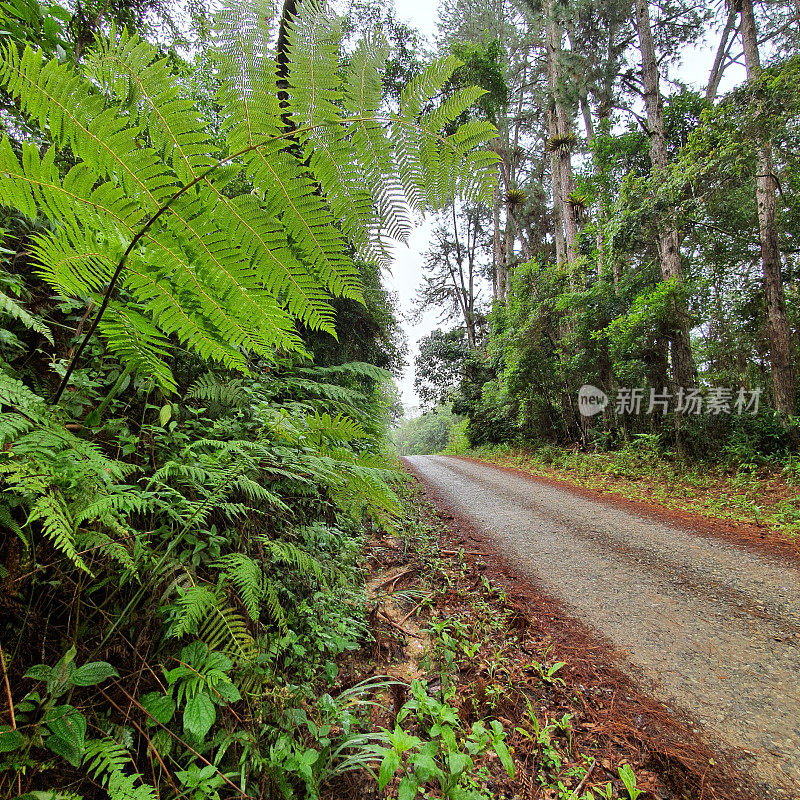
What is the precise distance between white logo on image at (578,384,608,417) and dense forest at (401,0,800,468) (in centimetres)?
6

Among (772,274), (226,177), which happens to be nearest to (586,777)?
(226,177)

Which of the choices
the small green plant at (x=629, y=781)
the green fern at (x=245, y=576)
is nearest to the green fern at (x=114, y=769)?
the green fern at (x=245, y=576)

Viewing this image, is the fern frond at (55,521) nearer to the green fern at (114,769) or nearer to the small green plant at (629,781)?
the green fern at (114,769)

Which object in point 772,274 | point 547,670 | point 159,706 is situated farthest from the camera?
point 772,274

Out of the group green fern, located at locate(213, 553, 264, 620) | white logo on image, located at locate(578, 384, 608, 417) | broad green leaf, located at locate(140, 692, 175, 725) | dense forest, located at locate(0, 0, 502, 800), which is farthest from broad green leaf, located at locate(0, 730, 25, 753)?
white logo on image, located at locate(578, 384, 608, 417)

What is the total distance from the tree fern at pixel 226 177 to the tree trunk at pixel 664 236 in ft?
25.5

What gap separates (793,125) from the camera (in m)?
5.71

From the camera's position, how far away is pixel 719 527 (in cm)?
418

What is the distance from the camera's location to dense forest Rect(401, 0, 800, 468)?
20.2 feet

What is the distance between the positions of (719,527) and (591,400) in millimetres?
5127

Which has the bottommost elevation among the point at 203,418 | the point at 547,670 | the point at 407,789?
the point at 547,670

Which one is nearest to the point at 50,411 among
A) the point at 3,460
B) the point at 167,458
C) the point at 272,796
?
the point at 3,460

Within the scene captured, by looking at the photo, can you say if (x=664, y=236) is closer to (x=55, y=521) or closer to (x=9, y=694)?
(x=55, y=521)

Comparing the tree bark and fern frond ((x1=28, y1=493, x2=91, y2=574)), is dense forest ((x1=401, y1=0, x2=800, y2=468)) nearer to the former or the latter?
the tree bark
